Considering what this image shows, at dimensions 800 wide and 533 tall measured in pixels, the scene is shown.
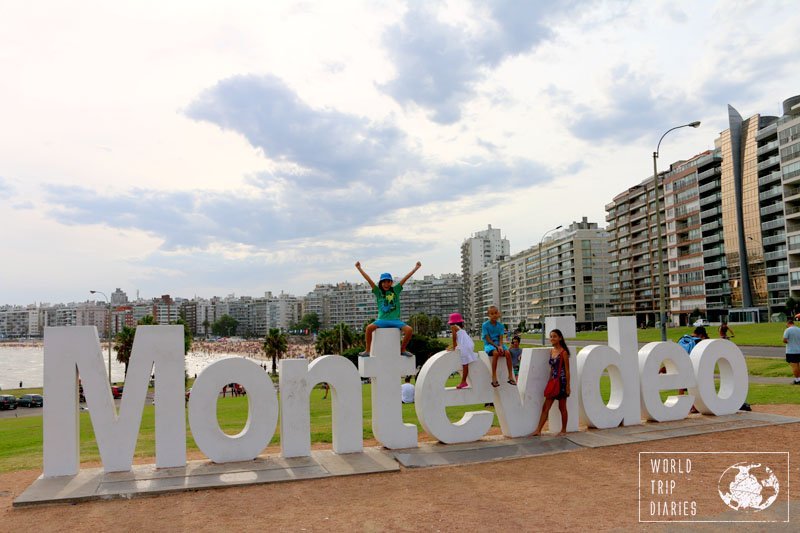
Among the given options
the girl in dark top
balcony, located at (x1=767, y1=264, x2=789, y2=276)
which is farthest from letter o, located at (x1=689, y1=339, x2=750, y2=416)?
balcony, located at (x1=767, y1=264, x2=789, y2=276)

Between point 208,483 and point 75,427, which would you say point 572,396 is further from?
point 75,427

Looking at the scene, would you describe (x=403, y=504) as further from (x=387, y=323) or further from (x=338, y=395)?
(x=387, y=323)

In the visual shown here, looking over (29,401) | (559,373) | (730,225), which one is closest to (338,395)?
(559,373)

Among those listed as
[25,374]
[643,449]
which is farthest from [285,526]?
[25,374]

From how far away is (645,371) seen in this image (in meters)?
11.6

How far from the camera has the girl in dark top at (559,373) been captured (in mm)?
10516

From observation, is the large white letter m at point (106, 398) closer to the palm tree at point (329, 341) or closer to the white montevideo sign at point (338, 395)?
the white montevideo sign at point (338, 395)

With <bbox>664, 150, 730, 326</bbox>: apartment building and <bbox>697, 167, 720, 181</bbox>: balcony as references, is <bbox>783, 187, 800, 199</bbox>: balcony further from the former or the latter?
<bbox>697, 167, 720, 181</bbox>: balcony

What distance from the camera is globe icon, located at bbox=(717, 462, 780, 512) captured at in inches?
254

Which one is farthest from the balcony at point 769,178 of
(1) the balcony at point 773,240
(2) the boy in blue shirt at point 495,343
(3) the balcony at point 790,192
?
(2) the boy in blue shirt at point 495,343

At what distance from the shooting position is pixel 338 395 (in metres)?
9.52

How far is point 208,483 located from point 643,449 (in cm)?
690

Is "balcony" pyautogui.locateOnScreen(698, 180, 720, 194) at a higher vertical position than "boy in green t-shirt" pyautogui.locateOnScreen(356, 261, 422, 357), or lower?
higher
